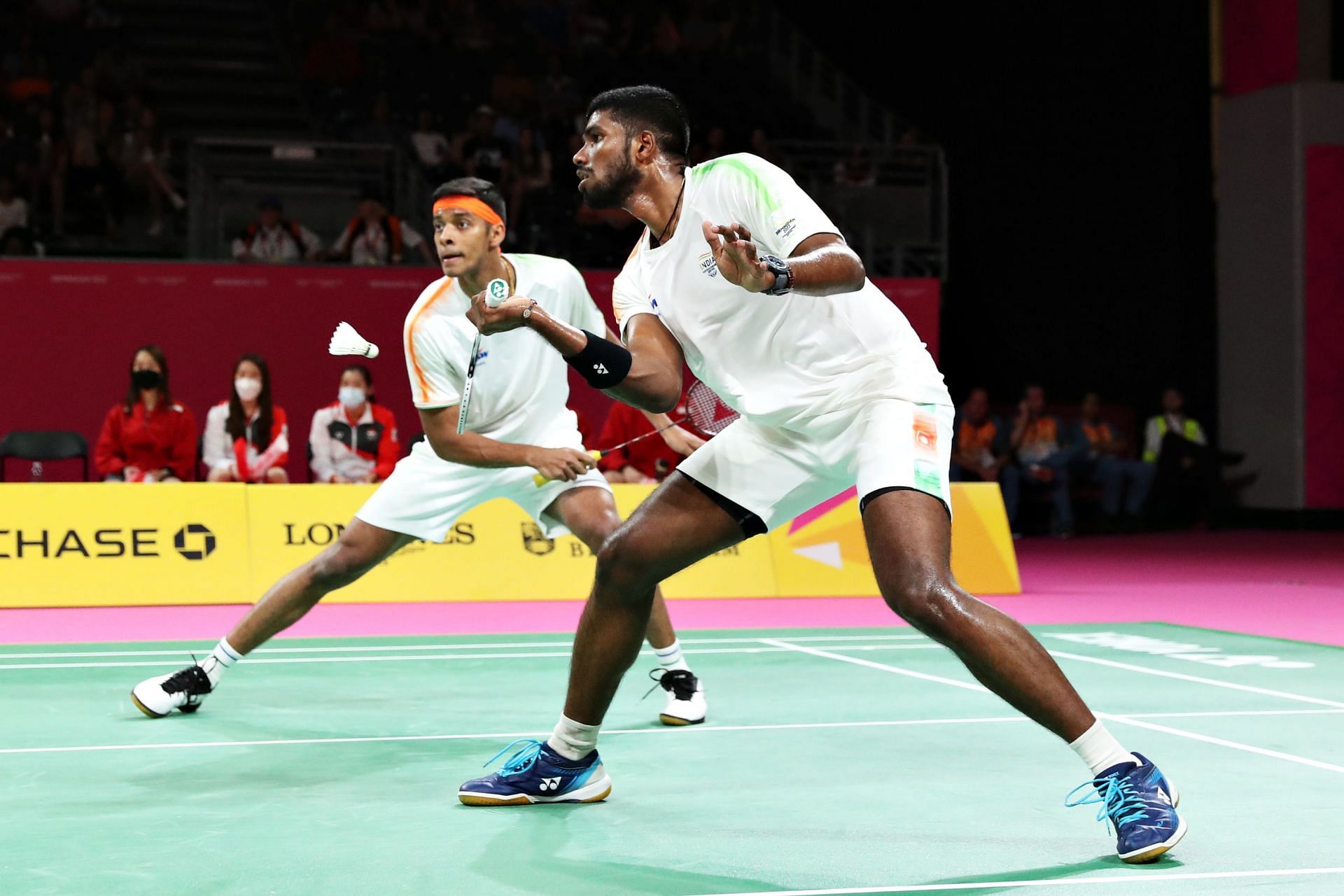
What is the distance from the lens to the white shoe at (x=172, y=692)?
5.62 m

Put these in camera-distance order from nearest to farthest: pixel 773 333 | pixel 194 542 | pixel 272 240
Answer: pixel 773 333 < pixel 194 542 < pixel 272 240

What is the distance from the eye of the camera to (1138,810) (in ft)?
11.6

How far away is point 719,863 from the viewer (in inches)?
141

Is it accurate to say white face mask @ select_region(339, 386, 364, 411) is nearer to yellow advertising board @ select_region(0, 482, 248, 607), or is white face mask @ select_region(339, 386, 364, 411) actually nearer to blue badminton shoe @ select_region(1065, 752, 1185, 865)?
yellow advertising board @ select_region(0, 482, 248, 607)

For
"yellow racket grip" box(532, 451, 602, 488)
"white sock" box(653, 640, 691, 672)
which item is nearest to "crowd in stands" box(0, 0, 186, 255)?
"yellow racket grip" box(532, 451, 602, 488)

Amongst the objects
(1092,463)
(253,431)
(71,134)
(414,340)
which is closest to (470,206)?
(414,340)

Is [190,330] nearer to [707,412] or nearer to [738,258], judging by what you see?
[707,412]

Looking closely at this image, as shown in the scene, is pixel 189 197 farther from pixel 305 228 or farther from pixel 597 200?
pixel 597 200

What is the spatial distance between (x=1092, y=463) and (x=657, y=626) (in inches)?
470

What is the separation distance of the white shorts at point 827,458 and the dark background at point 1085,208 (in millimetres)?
14537

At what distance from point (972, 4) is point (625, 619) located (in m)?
16.4

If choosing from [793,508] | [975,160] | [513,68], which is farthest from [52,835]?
[975,160]

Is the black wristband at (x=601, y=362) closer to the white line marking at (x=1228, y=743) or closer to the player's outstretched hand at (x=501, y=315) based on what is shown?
the player's outstretched hand at (x=501, y=315)

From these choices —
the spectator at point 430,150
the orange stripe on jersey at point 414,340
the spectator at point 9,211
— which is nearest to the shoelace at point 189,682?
the orange stripe on jersey at point 414,340
